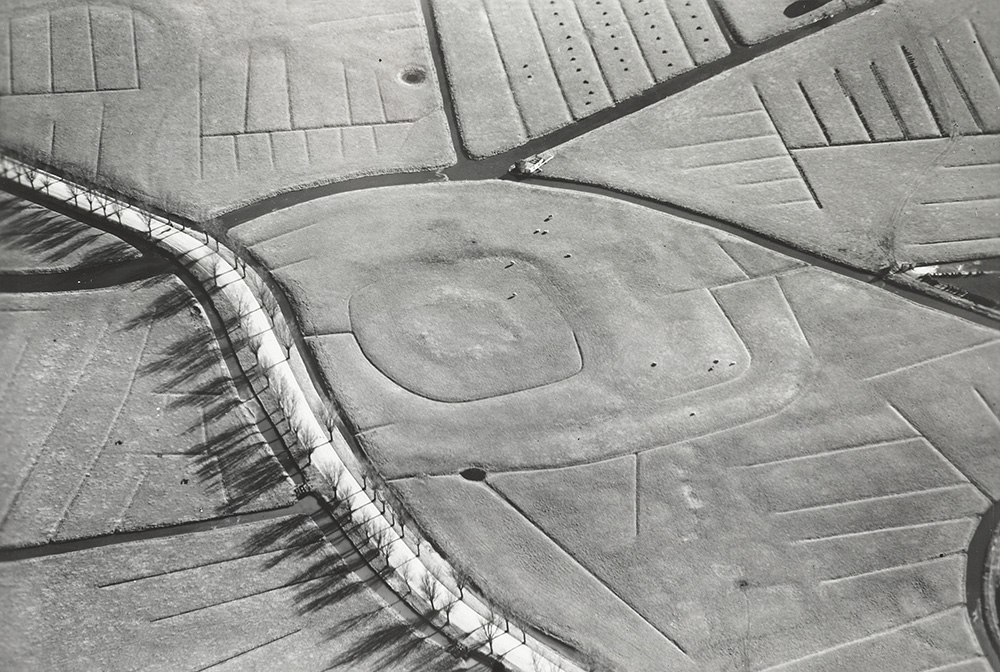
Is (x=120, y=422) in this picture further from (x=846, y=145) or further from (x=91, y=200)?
(x=846, y=145)

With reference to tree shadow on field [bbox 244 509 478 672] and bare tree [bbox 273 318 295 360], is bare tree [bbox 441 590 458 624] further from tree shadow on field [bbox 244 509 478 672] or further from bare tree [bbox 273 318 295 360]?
bare tree [bbox 273 318 295 360]

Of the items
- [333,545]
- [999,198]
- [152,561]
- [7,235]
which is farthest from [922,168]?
[7,235]

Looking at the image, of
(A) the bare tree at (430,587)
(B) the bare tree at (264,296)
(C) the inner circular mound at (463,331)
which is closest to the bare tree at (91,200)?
(B) the bare tree at (264,296)

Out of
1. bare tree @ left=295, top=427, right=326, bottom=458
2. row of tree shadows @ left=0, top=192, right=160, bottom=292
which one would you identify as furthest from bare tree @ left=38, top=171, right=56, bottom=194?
bare tree @ left=295, top=427, right=326, bottom=458

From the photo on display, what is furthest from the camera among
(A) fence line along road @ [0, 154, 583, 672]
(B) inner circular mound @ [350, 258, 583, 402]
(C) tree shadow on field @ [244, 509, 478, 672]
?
(B) inner circular mound @ [350, 258, 583, 402]

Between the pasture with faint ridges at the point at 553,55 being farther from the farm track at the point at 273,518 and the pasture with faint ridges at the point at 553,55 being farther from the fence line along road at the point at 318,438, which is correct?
the farm track at the point at 273,518

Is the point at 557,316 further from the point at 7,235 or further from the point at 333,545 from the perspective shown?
the point at 7,235

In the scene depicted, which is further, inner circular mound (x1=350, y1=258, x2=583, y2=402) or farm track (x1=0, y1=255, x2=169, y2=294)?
A: farm track (x1=0, y1=255, x2=169, y2=294)
